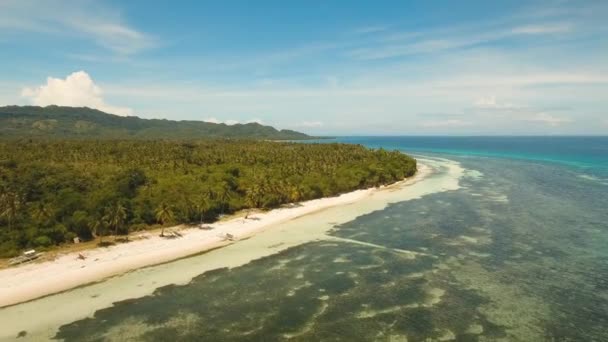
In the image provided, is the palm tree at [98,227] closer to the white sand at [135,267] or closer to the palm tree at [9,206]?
the white sand at [135,267]

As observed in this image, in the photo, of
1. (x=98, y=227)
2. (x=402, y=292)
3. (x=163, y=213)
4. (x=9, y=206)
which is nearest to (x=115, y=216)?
(x=98, y=227)

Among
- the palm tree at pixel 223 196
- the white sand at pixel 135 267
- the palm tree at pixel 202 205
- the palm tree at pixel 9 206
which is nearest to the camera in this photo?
the white sand at pixel 135 267

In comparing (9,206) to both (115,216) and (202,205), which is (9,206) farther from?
(202,205)

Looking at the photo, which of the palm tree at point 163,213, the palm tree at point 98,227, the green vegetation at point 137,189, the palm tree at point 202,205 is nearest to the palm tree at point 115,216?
the green vegetation at point 137,189

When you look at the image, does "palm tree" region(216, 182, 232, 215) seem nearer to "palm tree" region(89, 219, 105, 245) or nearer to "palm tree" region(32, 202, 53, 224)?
"palm tree" region(89, 219, 105, 245)

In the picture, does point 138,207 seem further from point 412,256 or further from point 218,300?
point 412,256

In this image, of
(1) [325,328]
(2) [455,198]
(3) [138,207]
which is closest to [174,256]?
(3) [138,207]
